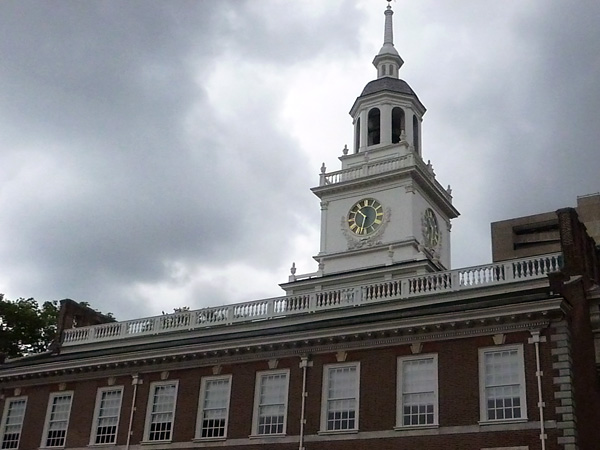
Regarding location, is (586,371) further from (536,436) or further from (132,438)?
(132,438)

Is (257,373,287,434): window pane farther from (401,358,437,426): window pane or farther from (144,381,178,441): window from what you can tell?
(401,358,437,426): window pane

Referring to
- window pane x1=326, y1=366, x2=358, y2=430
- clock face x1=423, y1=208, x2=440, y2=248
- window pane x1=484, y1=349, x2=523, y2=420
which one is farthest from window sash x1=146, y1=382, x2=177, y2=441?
clock face x1=423, y1=208, x2=440, y2=248

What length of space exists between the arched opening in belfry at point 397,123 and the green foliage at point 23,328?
81.4ft

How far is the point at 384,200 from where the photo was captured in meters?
47.3

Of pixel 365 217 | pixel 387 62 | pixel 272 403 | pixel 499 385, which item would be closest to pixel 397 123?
pixel 387 62

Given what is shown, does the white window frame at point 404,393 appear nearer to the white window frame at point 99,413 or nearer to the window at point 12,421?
the white window frame at point 99,413

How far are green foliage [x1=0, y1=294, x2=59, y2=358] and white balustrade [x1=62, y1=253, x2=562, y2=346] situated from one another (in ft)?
43.1

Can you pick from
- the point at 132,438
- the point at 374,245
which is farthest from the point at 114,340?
the point at 374,245

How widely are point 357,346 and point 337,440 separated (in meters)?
3.32

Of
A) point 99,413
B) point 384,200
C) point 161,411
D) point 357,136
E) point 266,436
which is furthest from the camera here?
point 357,136

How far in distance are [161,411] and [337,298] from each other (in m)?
8.44

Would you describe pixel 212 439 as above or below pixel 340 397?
below

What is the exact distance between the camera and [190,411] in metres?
32.1

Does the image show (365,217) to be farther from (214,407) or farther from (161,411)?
(161,411)
